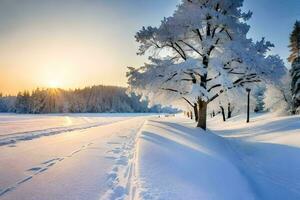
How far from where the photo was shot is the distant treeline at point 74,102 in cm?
13150

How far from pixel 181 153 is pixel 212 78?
440 inches

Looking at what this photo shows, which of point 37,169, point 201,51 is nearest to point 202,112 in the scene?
point 201,51

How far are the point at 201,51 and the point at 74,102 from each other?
428 feet

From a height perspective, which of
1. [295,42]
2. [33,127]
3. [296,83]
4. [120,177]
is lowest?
[120,177]

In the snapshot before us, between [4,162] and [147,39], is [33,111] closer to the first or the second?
[147,39]

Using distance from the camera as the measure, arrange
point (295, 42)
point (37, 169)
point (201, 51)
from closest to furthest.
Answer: point (37, 169)
point (201, 51)
point (295, 42)

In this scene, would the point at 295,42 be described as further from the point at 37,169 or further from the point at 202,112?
the point at 37,169

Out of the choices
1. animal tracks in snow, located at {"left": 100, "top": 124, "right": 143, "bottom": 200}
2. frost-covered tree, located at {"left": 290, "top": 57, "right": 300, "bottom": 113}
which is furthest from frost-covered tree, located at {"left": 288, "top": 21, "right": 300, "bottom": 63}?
animal tracks in snow, located at {"left": 100, "top": 124, "right": 143, "bottom": 200}

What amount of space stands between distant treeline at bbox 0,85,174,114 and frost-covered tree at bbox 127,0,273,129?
376 ft

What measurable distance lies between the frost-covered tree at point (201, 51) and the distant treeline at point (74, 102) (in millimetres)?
114506

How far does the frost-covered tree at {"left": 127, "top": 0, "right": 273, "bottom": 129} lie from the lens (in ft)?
67.6

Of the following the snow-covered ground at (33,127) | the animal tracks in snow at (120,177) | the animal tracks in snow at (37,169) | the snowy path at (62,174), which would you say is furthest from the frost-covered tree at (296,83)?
the animal tracks in snow at (37,169)

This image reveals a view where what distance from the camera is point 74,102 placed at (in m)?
147

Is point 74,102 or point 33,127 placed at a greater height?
point 74,102
